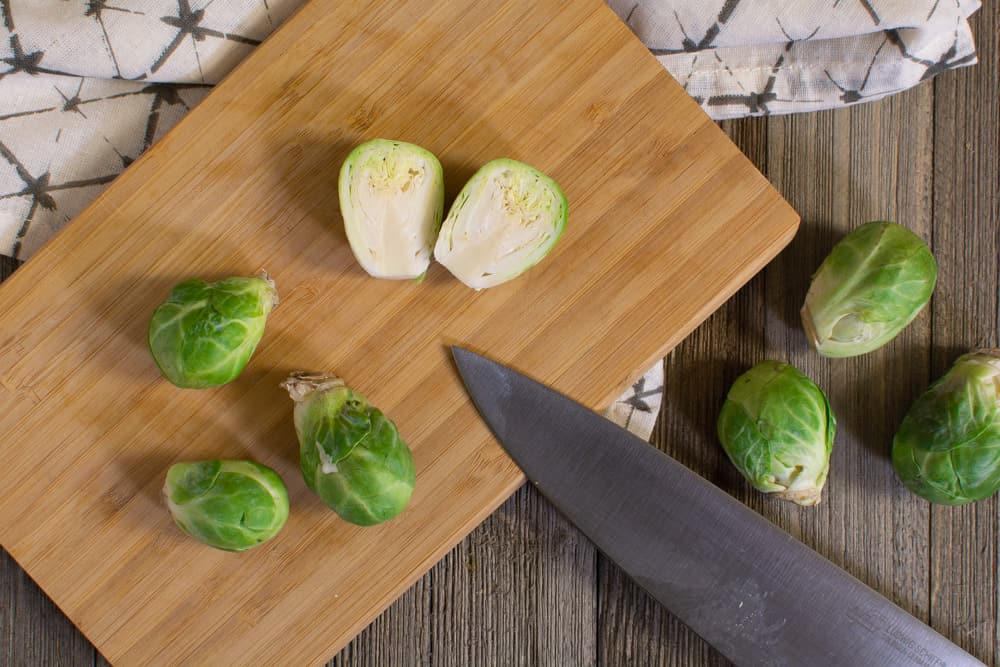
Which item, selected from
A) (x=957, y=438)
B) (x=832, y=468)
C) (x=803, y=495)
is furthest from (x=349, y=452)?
(x=957, y=438)

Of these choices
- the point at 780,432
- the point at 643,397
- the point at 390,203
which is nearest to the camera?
the point at 390,203

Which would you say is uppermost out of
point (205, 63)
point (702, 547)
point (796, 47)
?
point (205, 63)

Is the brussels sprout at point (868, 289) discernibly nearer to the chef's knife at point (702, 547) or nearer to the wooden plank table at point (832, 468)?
the wooden plank table at point (832, 468)

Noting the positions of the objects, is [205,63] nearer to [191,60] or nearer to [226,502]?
[191,60]

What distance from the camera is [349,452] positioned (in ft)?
5.96

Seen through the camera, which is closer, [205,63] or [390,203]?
[390,203]

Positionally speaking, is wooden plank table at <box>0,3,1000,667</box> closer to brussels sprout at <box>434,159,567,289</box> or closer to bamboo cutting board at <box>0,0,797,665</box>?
bamboo cutting board at <box>0,0,797,665</box>

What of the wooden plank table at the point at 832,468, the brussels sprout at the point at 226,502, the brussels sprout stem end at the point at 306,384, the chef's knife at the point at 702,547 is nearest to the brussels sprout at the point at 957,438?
the wooden plank table at the point at 832,468

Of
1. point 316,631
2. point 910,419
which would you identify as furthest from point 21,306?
point 910,419

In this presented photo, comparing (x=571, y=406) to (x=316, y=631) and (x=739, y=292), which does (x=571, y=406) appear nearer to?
(x=739, y=292)

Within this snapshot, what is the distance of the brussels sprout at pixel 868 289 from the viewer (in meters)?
2.03

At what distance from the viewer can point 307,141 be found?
A: 1971mm

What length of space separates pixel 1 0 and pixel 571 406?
1648 millimetres

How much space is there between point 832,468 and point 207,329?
1.60 meters
